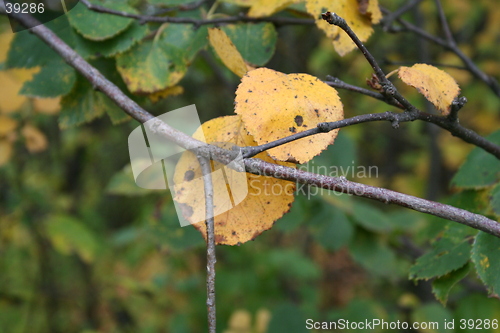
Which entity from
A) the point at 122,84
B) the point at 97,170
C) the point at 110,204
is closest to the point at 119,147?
the point at 97,170

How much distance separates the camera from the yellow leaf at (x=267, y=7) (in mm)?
631

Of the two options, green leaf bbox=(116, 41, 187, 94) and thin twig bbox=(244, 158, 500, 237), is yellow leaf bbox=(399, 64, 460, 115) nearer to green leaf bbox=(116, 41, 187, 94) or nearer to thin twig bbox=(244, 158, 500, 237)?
thin twig bbox=(244, 158, 500, 237)

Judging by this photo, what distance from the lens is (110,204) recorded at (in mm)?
3297

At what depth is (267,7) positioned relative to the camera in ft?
2.12

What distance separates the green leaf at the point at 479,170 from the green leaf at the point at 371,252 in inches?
21.1

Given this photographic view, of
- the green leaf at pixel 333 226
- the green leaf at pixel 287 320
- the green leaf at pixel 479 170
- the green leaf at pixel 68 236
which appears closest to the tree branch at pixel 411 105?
the green leaf at pixel 479 170

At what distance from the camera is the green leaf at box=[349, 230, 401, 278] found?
1165 millimetres

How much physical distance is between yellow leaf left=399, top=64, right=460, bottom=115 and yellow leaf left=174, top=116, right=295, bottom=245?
191 mm

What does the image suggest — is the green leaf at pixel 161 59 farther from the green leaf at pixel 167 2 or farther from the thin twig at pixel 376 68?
the thin twig at pixel 376 68

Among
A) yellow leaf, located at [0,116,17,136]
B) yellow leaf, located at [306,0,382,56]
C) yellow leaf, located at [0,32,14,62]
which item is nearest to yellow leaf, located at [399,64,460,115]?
yellow leaf, located at [306,0,382,56]

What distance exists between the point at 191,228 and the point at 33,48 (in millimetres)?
617

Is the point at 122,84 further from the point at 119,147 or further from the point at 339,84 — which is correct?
the point at 119,147

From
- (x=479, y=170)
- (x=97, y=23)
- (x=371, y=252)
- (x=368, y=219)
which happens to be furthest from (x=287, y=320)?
(x=97, y=23)

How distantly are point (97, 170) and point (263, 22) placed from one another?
2831 millimetres
